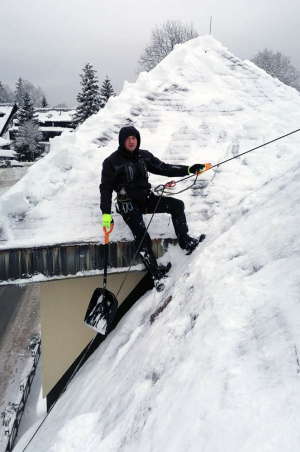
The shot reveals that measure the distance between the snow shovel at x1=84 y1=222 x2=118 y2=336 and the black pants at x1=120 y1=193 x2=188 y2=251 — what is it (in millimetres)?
387

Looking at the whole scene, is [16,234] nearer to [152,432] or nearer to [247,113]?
[152,432]

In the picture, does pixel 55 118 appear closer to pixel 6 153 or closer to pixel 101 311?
pixel 6 153

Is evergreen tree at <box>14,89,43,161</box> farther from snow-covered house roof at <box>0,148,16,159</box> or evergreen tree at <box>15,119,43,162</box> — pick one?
snow-covered house roof at <box>0,148,16,159</box>

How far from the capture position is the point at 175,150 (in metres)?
6.02

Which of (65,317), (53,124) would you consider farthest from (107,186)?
(53,124)

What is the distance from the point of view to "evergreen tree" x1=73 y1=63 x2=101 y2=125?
3091 cm

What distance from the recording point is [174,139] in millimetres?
6316

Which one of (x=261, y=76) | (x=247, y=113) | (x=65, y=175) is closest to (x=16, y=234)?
(x=65, y=175)

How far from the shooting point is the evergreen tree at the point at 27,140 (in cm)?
3867

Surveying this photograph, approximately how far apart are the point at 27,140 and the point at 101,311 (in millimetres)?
39487

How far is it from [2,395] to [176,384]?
1047cm

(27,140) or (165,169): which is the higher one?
(165,169)

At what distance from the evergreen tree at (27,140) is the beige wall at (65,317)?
37.8m

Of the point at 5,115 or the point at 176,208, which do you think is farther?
the point at 5,115
